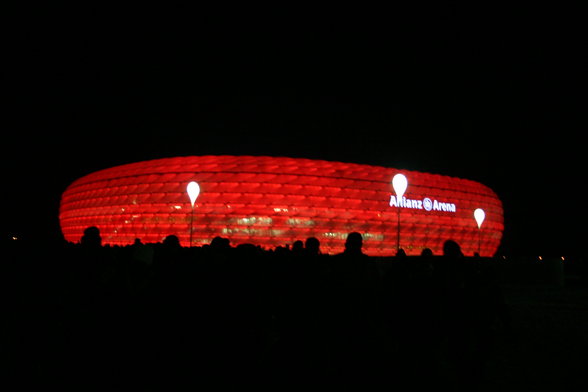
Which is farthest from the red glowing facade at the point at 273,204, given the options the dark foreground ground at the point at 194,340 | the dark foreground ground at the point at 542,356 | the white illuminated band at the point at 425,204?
the dark foreground ground at the point at 194,340

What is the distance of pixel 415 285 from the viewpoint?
4.80 meters

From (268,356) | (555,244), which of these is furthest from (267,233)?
(555,244)

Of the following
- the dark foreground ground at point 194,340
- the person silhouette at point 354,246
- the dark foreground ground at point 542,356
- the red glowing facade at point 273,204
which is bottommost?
the dark foreground ground at point 542,356

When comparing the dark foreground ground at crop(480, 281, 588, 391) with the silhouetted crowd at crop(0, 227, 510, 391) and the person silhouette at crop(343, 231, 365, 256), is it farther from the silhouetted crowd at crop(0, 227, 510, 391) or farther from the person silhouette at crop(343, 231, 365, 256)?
the person silhouette at crop(343, 231, 365, 256)

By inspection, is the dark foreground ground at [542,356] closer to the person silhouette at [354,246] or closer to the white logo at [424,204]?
the person silhouette at [354,246]

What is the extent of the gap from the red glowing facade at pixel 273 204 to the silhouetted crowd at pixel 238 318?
102ft

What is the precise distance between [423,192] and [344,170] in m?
6.69

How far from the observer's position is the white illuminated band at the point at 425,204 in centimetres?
4075

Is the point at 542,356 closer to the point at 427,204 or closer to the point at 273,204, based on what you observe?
the point at 273,204

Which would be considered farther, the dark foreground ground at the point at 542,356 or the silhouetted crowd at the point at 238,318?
the dark foreground ground at the point at 542,356

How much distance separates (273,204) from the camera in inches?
1500

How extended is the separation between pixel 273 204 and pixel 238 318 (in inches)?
1330

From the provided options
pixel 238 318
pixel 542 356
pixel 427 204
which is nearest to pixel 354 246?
pixel 238 318

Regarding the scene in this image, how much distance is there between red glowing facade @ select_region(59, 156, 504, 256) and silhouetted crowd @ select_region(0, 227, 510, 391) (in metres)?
31.2
